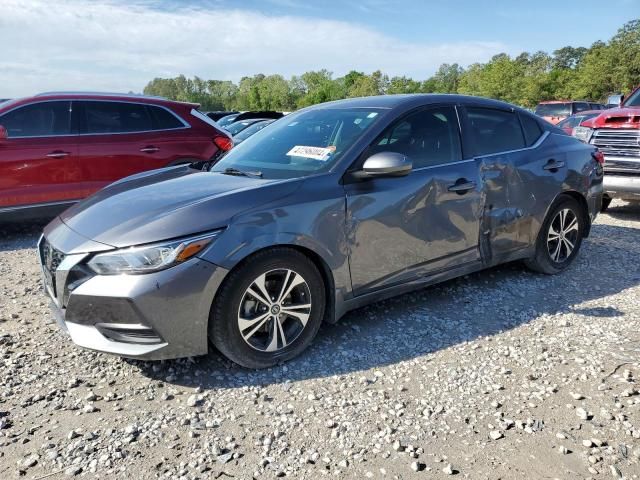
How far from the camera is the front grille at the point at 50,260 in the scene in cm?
299

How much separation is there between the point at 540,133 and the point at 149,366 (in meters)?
3.80

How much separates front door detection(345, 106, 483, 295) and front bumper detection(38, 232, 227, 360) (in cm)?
103

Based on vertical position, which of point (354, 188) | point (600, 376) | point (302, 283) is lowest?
point (600, 376)

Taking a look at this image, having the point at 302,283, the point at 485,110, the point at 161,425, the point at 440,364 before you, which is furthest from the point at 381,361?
the point at 485,110

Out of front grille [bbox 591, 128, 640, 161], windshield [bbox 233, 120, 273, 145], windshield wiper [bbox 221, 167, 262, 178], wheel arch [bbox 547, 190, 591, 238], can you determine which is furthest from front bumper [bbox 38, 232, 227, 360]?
front grille [bbox 591, 128, 640, 161]

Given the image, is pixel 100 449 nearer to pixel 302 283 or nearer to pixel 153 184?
pixel 302 283

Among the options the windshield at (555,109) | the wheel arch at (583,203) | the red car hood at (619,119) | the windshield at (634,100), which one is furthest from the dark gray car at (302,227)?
the windshield at (555,109)

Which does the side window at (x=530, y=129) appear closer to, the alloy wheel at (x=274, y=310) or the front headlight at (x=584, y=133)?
the alloy wheel at (x=274, y=310)

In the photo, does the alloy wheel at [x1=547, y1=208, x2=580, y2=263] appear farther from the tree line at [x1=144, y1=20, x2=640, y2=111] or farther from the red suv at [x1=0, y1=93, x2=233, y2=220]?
the tree line at [x1=144, y1=20, x2=640, y2=111]

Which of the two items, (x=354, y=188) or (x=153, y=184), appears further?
(x=153, y=184)

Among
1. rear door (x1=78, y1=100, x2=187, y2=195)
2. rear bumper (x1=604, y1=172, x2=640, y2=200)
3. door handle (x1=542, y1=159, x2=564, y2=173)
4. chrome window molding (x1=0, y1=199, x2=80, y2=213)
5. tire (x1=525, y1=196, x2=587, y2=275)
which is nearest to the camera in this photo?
door handle (x1=542, y1=159, x2=564, y2=173)

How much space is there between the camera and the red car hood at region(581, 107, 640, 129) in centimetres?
688

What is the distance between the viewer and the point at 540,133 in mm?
4676

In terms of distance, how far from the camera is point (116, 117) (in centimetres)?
668
